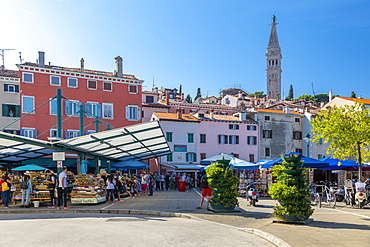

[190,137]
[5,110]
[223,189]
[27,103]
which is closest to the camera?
[223,189]

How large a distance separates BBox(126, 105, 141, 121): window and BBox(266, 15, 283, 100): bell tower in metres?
117

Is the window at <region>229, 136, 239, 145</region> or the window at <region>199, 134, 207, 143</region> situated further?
the window at <region>229, 136, 239, 145</region>

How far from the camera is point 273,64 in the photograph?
160875 mm

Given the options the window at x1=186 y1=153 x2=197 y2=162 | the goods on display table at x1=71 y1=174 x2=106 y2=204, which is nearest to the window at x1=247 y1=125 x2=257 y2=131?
the window at x1=186 y1=153 x2=197 y2=162

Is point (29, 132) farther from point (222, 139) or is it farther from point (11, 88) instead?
point (222, 139)

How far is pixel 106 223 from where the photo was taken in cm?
1259

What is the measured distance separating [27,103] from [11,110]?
2.05 metres

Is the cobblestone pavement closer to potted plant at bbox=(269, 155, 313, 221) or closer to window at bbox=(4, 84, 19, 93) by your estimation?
potted plant at bbox=(269, 155, 313, 221)

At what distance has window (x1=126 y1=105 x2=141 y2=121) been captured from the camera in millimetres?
44719

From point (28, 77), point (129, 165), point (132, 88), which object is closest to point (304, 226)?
point (129, 165)

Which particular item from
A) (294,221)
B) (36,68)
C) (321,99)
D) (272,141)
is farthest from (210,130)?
(321,99)

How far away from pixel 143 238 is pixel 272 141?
48.3 metres

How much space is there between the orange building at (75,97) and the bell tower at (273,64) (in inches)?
4604

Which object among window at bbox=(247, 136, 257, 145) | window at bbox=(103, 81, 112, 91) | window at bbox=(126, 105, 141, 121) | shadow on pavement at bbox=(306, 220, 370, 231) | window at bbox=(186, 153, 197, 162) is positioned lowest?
window at bbox=(186, 153, 197, 162)
